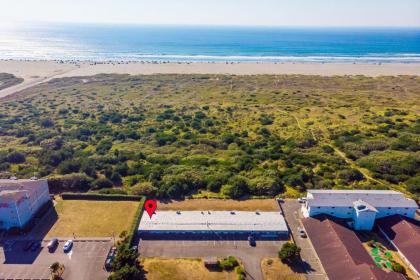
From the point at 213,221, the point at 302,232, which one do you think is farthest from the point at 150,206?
the point at 302,232

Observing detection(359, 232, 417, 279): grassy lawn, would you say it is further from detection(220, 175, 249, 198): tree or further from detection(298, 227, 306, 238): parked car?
detection(220, 175, 249, 198): tree

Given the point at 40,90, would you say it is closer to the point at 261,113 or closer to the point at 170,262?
the point at 261,113

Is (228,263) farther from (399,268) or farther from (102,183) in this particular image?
(102,183)

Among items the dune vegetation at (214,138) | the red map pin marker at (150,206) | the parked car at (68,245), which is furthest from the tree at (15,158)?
the parked car at (68,245)

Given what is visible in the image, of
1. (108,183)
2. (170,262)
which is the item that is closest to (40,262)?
(170,262)

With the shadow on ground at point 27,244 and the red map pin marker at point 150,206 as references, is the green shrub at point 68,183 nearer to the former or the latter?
the shadow on ground at point 27,244
